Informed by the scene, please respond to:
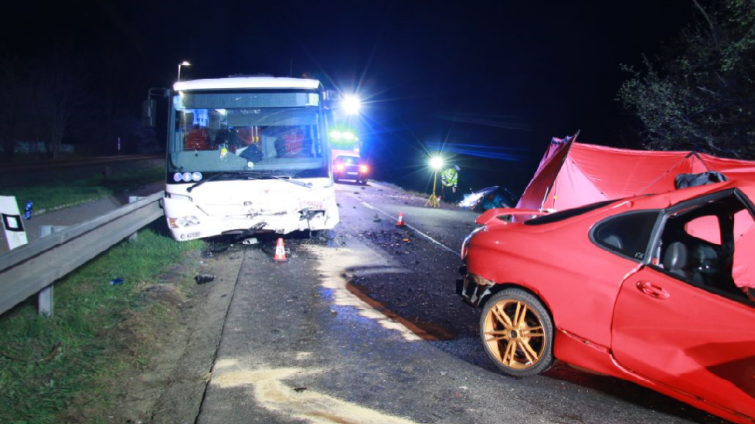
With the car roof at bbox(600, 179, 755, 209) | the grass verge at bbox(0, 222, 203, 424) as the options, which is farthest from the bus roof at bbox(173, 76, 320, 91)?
the car roof at bbox(600, 179, 755, 209)

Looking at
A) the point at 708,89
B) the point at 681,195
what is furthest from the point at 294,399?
the point at 708,89

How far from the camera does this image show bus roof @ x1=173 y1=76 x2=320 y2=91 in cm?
888

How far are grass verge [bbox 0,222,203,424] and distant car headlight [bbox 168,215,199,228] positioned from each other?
1.33 metres

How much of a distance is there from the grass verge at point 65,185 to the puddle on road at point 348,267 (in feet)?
29.5

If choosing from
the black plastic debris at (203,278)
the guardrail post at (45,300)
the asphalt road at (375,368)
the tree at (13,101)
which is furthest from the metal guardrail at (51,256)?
the tree at (13,101)

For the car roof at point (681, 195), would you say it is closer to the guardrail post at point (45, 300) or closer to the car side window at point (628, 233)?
the car side window at point (628, 233)

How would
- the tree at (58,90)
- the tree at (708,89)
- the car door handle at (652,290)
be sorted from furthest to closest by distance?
the tree at (58,90)
the tree at (708,89)
the car door handle at (652,290)

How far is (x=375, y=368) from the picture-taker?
431 centimetres

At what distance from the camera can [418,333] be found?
5227 mm

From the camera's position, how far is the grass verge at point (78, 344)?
3531mm

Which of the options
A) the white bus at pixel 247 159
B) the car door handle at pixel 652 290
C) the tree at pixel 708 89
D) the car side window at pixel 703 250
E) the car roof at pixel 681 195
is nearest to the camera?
the car door handle at pixel 652 290

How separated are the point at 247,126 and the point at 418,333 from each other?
5317mm

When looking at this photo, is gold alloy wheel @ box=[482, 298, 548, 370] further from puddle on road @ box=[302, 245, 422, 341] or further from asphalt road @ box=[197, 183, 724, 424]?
puddle on road @ box=[302, 245, 422, 341]

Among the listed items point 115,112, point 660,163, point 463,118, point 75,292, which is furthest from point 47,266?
point 115,112
